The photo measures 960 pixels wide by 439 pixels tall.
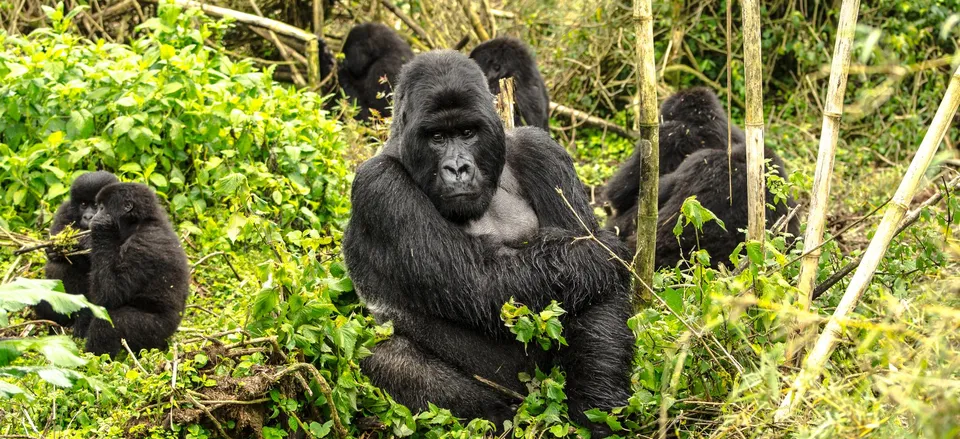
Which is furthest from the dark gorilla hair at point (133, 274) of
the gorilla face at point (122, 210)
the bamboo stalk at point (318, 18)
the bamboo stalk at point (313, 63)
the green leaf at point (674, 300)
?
the bamboo stalk at point (318, 18)

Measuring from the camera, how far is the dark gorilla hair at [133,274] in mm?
4781

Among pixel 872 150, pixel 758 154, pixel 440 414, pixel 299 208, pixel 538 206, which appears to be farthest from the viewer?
pixel 872 150

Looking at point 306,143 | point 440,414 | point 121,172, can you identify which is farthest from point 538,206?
point 121,172

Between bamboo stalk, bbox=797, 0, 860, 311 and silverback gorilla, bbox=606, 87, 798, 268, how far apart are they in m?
1.84

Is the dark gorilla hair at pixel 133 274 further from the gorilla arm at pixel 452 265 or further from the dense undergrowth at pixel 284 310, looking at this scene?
the gorilla arm at pixel 452 265

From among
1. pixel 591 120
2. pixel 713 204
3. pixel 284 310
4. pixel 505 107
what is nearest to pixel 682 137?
pixel 713 204

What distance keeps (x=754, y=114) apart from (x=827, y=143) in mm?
345

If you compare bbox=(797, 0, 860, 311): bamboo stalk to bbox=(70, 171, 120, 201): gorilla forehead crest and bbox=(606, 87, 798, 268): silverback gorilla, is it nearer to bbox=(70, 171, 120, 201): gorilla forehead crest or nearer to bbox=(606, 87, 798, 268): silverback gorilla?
bbox=(606, 87, 798, 268): silverback gorilla

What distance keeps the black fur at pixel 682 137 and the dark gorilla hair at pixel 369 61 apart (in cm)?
314

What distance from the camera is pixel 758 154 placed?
3312 millimetres

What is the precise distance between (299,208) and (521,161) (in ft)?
6.94

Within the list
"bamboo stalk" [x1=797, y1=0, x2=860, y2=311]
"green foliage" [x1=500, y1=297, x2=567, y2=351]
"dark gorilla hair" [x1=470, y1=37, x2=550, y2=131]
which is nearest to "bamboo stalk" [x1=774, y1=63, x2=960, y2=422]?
"bamboo stalk" [x1=797, y1=0, x2=860, y2=311]

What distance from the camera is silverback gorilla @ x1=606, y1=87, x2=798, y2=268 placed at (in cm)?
580

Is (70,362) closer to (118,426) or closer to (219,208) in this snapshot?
(118,426)
